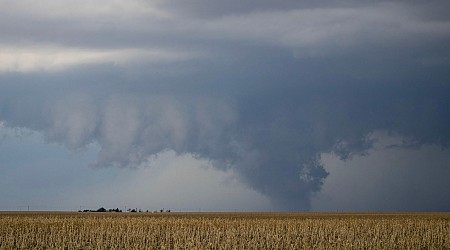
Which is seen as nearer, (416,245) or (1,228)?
(416,245)

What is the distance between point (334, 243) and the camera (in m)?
41.9

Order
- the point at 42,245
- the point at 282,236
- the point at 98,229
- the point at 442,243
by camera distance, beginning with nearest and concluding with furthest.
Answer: the point at 42,245, the point at 442,243, the point at 282,236, the point at 98,229

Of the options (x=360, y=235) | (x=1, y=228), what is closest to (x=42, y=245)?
(x=1, y=228)

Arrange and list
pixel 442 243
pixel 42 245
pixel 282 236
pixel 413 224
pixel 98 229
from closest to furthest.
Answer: pixel 42 245
pixel 442 243
pixel 282 236
pixel 98 229
pixel 413 224

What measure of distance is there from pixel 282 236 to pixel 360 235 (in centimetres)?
622

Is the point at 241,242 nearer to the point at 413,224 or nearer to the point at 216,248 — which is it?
the point at 216,248

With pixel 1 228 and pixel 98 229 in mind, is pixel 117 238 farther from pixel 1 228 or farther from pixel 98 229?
pixel 1 228

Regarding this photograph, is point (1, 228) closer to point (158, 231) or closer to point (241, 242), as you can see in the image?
point (158, 231)

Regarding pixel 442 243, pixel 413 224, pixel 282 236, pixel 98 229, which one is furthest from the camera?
pixel 413 224

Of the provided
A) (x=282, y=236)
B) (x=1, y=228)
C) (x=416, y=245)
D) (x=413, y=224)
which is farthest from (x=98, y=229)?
(x=413, y=224)

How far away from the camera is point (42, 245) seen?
41344mm

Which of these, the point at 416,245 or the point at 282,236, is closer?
the point at 416,245

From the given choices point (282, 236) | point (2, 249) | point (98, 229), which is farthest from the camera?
point (98, 229)

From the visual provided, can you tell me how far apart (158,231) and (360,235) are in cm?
1594
